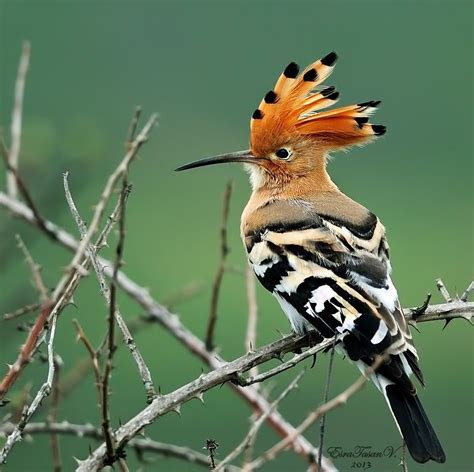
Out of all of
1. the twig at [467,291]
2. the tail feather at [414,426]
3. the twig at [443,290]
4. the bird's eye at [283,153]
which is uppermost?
the bird's eye at [283,153]

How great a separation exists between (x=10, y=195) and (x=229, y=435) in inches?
139

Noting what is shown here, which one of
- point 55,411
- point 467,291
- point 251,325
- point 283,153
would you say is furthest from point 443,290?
point 283,153

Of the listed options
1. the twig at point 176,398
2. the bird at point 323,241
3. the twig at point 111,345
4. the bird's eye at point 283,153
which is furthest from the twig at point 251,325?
the bird's eye at point 283,153

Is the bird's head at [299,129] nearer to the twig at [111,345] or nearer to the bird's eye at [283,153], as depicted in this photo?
the bird's eye at [283,153]

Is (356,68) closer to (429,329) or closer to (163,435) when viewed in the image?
(429,329)

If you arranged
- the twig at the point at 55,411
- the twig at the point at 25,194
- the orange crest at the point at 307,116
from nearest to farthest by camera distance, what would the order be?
1. the twig at the point at 55,411
2. the twig at the point at 25,194
3. the orange crest at the point at 307,116

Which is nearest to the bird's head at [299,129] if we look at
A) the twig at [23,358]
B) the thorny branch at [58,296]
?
the thorny branch at [58,296]

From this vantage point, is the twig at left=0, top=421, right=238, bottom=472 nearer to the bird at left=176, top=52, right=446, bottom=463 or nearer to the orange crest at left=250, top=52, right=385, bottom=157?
the bird at left=176, top=52, right=446, bottom=463

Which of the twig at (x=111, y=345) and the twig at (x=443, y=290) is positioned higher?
the twig at (x=443, y=290)

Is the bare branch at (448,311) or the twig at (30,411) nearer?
the twig at (30,411)

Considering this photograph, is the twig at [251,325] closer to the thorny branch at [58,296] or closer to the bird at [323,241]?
the bird at [323,241]

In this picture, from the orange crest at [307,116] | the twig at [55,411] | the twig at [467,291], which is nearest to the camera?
the twig at [55,411]

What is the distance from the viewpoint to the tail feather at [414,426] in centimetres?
238

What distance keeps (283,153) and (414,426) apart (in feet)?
4.27
